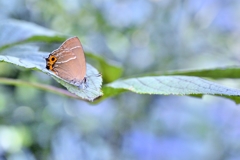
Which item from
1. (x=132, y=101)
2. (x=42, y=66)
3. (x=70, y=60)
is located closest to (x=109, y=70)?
(x=70, y=60)

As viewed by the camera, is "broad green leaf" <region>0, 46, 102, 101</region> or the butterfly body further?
the butterfly body

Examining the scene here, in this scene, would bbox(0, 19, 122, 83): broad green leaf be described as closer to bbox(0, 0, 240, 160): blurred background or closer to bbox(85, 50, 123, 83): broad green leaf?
bbox(85, 50, 123, 83): broad green leaf

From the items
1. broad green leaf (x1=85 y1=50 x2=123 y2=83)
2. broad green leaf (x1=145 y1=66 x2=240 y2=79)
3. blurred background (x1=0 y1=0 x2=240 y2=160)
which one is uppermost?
broad green leaf (x1=145 y1=66 x2=240 y2=79)

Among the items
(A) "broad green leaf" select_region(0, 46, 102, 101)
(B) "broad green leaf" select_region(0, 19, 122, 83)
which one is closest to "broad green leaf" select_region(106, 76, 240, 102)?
(A) "broad green leaf" select_region(0, 46, 102, 101)

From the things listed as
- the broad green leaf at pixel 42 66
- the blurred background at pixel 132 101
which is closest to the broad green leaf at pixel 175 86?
the broad green leaf at pixel 42 66

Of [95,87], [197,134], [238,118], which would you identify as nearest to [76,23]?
[197,134]

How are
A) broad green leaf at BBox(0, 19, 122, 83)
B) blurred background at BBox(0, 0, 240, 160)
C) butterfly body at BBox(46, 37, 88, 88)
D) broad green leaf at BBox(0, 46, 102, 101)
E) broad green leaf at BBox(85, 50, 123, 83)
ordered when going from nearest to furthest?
broad green leaf at BBox(0, 46, 102, 101)
butterfly body at BBox(46, 37, 88, 88)
broad green leaf at BBox(0, 19, 122, 83)
broad green leaf at BBox(85, 50, 123, 83)
blurred background at BBox(0, 0, 240, 160)

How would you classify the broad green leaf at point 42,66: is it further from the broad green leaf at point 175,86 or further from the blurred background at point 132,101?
the blurred background at point 132,101

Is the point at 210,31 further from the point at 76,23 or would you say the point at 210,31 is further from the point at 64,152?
the point at 64,152
